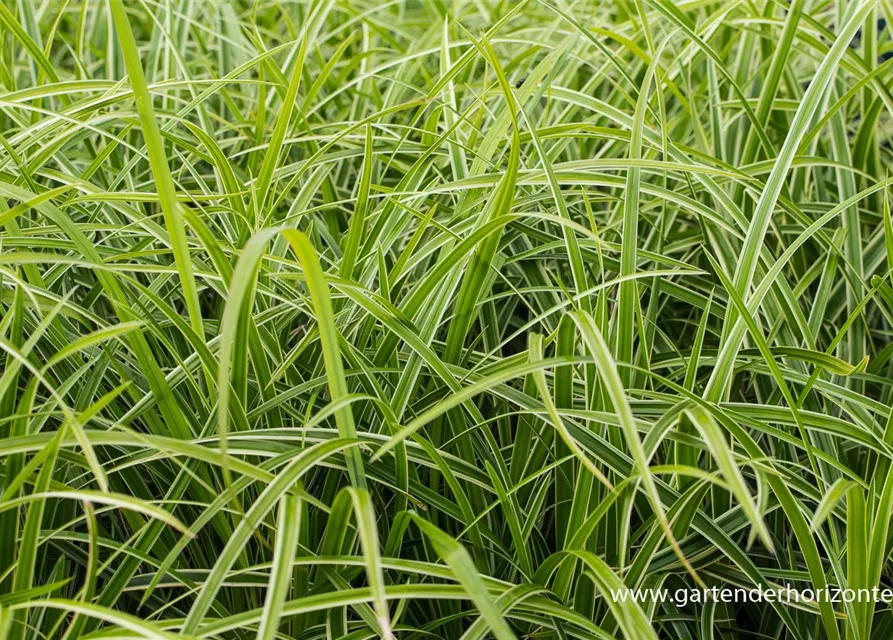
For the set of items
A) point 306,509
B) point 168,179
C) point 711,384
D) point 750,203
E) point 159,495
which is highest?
point 168,179

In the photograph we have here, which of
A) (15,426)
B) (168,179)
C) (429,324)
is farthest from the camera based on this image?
(429,324)

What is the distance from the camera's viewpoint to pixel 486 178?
42.5 inches

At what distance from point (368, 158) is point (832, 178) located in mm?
1039

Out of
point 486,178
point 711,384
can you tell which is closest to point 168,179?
point 486,178

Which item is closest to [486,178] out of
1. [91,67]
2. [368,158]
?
[368,158]

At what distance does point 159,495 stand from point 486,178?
63 cm

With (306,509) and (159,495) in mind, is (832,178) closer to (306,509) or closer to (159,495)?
(306,509)

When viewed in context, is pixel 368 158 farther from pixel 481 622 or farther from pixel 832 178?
pixel 832 178

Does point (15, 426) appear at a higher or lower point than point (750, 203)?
lower

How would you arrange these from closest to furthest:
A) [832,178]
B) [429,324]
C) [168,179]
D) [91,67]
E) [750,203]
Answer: [168,179] < [429,324] < [750,203] < [832,178] < [91,67]

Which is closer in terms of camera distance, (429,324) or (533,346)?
(533,346)

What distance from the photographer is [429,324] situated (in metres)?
1.03

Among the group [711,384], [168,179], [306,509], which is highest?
[168,179]

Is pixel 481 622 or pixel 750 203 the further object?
pixel 750 203
